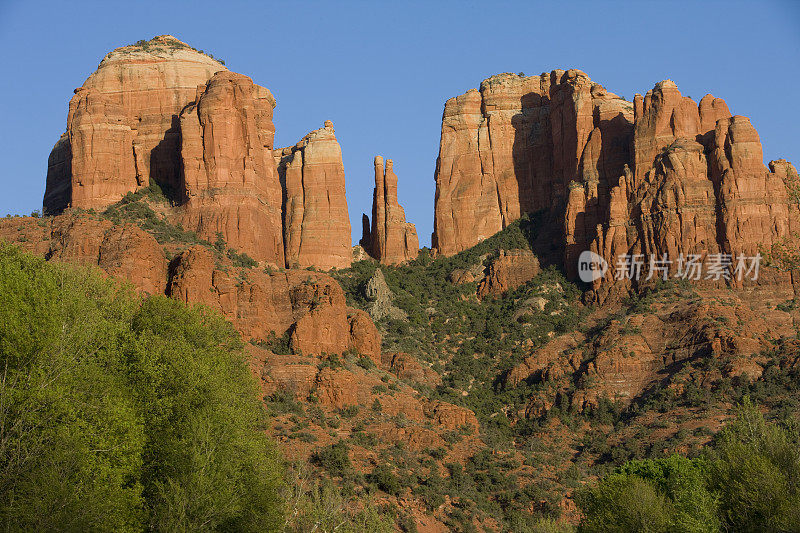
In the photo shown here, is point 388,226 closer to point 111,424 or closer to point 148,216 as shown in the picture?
point 148,216

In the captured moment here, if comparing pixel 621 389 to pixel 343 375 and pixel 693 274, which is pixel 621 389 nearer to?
pixel 693 274

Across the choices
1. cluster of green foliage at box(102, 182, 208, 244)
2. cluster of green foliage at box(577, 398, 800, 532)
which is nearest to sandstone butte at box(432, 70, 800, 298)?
cluster of green foliage at box(102, 182, 208, 244)

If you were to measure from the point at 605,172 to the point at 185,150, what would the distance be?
49.2 m

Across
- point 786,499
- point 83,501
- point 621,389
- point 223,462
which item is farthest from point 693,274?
point 83,501

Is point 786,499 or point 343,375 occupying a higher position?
point 343,375

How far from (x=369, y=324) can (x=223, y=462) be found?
48609mm

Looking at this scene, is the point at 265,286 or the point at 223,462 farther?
Result: the point at 265,286

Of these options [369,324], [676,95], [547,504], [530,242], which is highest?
[676,95]

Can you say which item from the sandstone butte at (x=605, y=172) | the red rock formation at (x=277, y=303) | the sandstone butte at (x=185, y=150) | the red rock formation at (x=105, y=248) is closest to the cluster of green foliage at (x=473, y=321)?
the sandstone butte at (x=605, y=172)

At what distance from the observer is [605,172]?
12288 cm

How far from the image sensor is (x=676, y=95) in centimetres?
11738

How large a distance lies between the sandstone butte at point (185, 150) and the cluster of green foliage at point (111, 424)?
49432 mm

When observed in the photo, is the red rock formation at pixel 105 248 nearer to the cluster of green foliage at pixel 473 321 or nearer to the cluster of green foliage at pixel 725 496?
the cluster of green foliage at pixel 473 321

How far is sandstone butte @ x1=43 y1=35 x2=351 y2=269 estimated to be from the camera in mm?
105938
